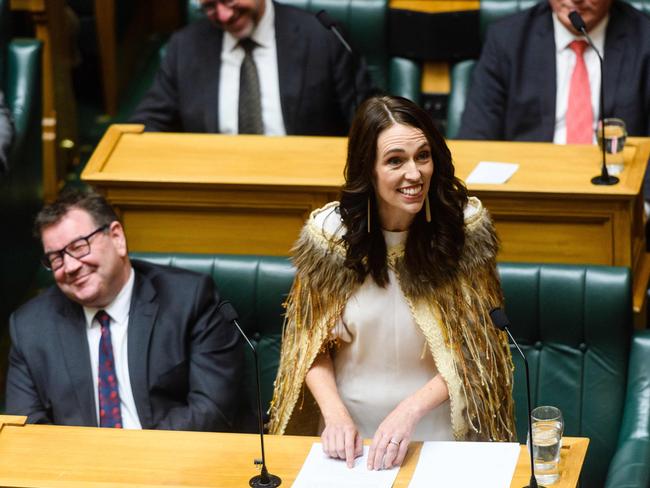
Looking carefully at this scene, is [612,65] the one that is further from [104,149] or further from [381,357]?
[381,357]

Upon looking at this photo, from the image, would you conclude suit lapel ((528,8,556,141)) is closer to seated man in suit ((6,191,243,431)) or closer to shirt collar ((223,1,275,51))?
shirt collar ((223,1,275,51))

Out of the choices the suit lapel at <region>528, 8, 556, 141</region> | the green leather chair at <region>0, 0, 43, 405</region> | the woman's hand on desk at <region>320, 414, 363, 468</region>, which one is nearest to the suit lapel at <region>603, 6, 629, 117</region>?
the suit lapel at <region>528, 8, 556, 141</region>

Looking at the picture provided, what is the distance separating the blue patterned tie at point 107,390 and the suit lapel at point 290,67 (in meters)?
1.12

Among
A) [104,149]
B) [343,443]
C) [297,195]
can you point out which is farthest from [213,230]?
[343,443]

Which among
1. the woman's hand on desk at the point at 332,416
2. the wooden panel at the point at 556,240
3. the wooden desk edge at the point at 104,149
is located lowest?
the wooden panel at the point at 556,240

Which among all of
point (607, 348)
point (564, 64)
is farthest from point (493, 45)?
point (607, 348)

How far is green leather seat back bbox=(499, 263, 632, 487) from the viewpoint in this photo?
2500 mm

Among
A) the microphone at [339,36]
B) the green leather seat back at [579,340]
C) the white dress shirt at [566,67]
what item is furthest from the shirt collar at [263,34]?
the green leather seat back at [579,340]

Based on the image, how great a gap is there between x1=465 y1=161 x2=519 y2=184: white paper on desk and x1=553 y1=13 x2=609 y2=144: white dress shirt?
0.46 meters

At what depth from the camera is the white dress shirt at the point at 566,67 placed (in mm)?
3291

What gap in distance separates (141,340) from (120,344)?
0.16 feet

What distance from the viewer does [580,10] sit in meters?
3.24

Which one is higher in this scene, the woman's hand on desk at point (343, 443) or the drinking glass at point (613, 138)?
the drinking glass at point (613, 138)

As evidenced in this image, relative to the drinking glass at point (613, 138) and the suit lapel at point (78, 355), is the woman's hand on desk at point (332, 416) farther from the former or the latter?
the drinking glass at point (613, 138)
